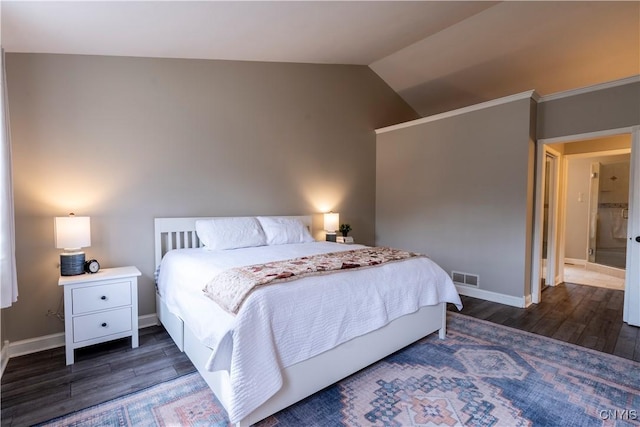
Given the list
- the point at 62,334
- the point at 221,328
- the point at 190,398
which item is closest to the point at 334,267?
the point at 221,328

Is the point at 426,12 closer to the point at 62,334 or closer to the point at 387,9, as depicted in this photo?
the point at 387,9

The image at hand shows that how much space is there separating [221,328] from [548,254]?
4538 millimetres

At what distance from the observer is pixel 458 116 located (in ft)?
13.1

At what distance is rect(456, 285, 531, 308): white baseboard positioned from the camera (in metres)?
3.51

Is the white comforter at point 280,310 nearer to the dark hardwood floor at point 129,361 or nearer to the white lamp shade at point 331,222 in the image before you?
the dark hardwood floor at point 129,361

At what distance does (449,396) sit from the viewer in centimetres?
189

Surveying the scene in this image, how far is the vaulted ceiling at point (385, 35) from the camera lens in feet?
7.48

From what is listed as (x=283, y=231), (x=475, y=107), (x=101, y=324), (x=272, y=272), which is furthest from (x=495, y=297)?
(x=101, y=324)

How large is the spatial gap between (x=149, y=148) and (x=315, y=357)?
2.54m

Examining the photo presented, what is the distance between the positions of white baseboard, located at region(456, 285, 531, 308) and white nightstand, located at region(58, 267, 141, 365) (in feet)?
12.2

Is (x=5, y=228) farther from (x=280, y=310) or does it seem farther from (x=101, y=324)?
(x=280, y=310)

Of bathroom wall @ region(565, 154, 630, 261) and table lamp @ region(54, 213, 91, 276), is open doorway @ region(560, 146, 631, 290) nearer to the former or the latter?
bathroom wall @ region(565, 154, 630, 261)

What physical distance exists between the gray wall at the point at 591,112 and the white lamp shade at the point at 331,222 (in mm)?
2655

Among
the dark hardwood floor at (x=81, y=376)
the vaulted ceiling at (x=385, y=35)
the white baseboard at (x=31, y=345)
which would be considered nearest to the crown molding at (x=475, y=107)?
the vaulted ceiling at (x=385, y=35)
